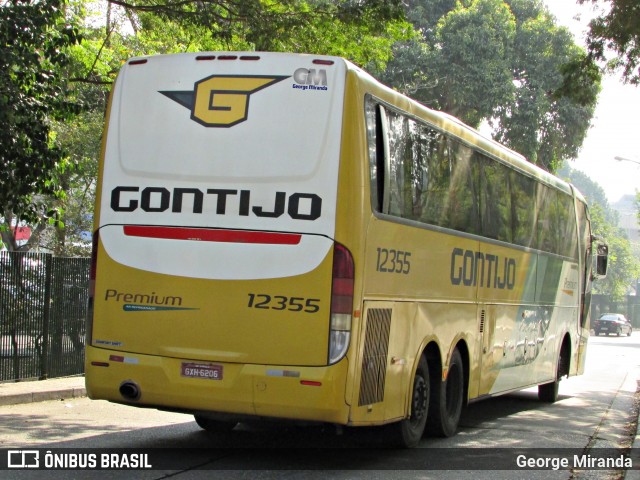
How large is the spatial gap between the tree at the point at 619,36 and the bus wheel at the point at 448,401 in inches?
316

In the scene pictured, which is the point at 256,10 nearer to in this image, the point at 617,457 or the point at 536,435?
the point at 536,435

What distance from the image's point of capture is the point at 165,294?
7.91 metres

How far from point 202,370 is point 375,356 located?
1456mm

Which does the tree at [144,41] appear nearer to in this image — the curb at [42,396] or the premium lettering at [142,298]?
the curb at [42,396]

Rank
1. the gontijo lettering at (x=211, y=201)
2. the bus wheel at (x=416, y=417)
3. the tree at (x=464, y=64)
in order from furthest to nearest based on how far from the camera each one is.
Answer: the tree at (x=464, y=64) < the bus wheel at (x=416, y=417) < the gontijo lettering at (x=211, y=201)

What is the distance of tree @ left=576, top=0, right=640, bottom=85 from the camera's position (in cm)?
1577

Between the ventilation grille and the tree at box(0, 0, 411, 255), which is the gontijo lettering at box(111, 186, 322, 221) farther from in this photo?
the tree at box(0, 0, 411, 255)

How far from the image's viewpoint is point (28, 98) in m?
12.6

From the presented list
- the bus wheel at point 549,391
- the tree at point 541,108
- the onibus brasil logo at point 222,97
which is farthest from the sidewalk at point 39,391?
the tree at point 541,108

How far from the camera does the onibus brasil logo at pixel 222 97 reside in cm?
795

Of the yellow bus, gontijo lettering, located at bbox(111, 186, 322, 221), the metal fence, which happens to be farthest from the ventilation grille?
the metal fence

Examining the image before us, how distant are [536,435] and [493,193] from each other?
2.94m

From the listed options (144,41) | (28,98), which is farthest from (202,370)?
(144,41)

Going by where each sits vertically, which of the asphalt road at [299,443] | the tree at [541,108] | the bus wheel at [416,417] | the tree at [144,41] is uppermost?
the tree at [541,108]
